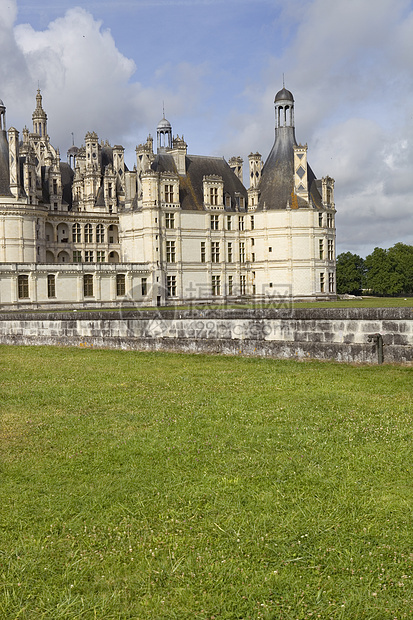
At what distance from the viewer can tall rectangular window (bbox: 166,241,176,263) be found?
6159 centimetres

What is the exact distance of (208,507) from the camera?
5480 millimetres

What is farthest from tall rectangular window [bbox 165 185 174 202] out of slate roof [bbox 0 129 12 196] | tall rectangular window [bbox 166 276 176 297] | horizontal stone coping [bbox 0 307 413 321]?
horizontal stone coping [bbox 0 307 413 321]

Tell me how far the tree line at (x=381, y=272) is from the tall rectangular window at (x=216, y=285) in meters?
29.8

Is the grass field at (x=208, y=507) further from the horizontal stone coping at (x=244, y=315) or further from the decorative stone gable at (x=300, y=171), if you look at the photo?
the decorative stone gable at (x=300, y=171)

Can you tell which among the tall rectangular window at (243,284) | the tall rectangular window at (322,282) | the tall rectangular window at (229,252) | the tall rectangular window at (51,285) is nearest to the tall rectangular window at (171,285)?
the tall rectangular window at (229,252)

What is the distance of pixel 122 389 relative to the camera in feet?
37.3

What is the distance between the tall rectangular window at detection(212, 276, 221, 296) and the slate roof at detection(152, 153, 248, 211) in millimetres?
7097

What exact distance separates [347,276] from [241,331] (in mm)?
78817

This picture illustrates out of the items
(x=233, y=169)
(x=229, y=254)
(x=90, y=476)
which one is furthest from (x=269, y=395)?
(x=233, y=169)

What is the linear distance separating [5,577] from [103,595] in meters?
A: 0.75

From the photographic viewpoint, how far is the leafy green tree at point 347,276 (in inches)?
3669

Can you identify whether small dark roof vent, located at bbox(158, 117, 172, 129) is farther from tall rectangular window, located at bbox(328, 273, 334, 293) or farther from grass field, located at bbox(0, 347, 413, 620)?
grass field, located at bbox(0, 347, 413, 620)

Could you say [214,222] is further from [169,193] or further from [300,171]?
[300,171]

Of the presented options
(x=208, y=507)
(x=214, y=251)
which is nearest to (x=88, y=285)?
(x=214, y=251)
